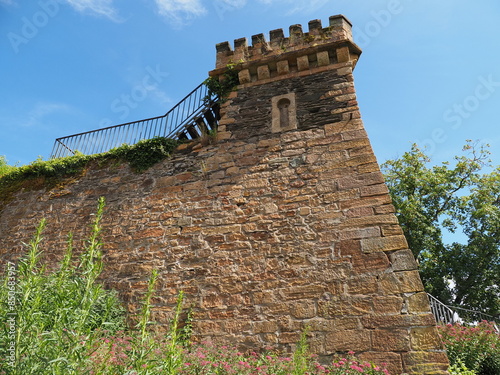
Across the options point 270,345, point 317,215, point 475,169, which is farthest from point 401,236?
point 475,169

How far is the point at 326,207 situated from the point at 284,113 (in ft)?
6.34

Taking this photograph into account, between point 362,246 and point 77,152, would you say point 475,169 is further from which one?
point 77,152

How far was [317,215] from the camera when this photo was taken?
204 inches

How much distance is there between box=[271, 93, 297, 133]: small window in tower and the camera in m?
6.10

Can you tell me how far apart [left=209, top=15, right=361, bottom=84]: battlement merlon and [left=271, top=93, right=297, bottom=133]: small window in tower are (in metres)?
0.59

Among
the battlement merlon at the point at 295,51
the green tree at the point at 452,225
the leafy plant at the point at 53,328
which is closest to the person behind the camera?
the leafy plant at the point at 53,328

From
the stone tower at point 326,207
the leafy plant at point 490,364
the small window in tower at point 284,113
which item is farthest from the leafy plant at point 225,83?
the leafy plant at point 490,364

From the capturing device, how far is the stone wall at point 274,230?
439 cm

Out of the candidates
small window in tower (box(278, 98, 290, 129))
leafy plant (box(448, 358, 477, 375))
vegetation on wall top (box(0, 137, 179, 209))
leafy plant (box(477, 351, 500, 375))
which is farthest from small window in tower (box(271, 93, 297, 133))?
leafy plant (box(477, 351, 500, 375))

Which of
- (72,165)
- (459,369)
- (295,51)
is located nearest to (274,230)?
(459,369)

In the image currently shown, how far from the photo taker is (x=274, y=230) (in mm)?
5270

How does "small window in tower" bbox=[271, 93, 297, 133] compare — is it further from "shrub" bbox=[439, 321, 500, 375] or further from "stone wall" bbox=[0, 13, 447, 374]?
"shrub" bbox=[439, 321, 500, 375]

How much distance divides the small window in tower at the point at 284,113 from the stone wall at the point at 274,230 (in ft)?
0.11

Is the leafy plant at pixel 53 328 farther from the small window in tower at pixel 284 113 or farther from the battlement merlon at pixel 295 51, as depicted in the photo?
the battlement merlon at pixel 295 51
